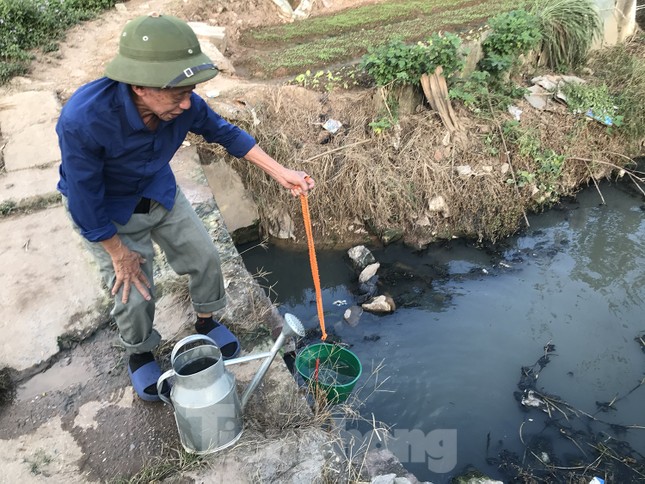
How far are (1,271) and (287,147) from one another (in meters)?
2.80

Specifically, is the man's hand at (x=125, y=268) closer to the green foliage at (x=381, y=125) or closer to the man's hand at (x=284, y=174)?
the man's hand at (x=284, y=174)

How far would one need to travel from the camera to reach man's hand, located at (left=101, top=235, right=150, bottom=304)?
2221 mm

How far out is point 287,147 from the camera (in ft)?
17.1

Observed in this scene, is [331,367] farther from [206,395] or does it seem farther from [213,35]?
[213,35]

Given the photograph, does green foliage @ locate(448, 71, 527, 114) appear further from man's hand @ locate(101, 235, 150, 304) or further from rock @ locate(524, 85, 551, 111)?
man's hand @ locate(101, 235, 150, 304)

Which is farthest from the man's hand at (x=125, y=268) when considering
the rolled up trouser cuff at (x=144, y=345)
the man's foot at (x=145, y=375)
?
the man's foot at (x=145, y=375)

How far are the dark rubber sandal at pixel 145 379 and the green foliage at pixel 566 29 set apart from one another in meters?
6.17

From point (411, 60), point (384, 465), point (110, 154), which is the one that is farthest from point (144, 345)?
point (411, 60)

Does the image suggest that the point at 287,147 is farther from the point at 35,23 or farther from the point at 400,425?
the point at 35,23

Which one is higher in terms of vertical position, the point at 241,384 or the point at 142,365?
the point at 142,365

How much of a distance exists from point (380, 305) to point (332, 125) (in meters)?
2.15

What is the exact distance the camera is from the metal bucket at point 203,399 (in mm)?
2227

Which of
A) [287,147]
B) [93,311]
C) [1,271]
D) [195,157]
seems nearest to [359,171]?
[287,147]

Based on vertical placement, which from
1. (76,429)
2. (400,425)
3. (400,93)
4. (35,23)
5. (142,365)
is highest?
(35,23)
